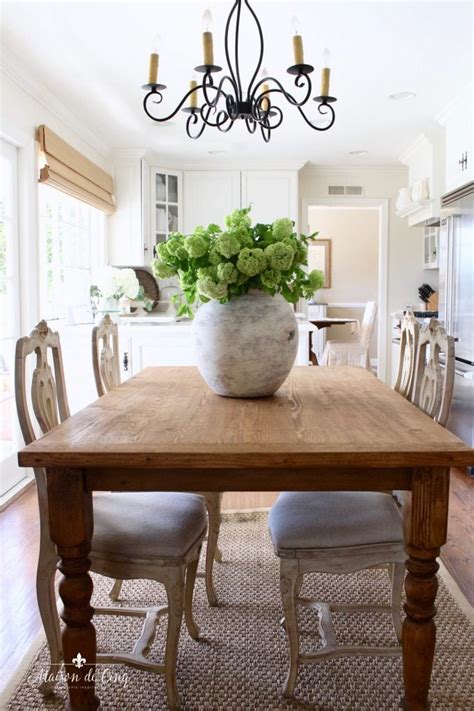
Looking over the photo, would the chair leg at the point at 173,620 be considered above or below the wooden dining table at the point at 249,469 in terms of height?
below

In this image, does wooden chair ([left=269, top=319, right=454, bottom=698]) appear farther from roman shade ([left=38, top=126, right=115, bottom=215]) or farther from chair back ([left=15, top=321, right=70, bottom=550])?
roman shade ([left=38, top=126, right=115, bottom=215])

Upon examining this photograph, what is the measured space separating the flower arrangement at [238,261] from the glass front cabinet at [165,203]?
404 centimetres

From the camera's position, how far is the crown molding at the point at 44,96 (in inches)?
129

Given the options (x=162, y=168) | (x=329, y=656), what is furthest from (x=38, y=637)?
(x=162, y=168)

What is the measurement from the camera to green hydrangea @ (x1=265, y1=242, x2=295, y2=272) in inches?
67.1

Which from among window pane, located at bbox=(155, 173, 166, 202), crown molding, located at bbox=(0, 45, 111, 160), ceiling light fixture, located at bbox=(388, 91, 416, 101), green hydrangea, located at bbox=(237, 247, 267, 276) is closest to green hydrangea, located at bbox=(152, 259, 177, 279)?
green hydrangea, located at bbox=(237, 247, 267, 276)

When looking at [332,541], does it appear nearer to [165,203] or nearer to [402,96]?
[402,96]

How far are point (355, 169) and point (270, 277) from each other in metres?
5.07

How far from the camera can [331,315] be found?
9.60 metres

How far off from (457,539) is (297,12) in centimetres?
257

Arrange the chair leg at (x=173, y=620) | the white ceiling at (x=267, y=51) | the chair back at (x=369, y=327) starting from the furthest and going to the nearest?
1. the chair back at (x=369, y=327)
2. the white ceiling at (x=267, y=51)
3. the chair leg at (x=173, y=620)

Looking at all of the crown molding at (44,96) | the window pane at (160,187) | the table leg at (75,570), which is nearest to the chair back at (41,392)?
the table leg at (75,570)

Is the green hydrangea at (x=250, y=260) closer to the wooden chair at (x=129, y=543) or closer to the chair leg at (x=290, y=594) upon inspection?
the wooden chair at (x=129, y=543)

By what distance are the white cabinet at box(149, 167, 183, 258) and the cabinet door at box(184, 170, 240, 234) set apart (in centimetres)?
8
